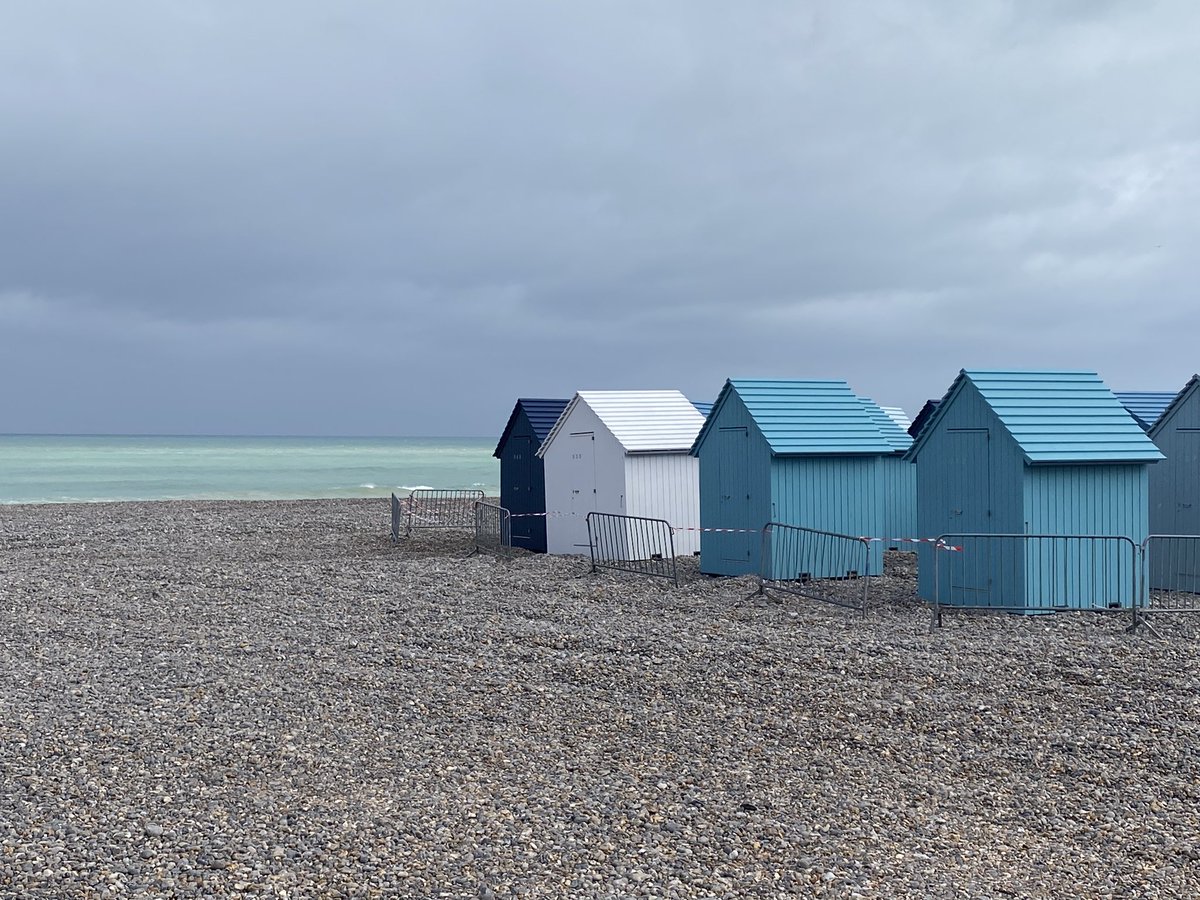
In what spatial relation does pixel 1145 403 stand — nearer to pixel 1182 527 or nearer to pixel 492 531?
pixel 1182 527

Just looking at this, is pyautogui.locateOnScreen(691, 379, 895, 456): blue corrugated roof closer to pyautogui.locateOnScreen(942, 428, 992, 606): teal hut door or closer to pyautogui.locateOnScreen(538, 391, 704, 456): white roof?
pyautogui.locateOnScreen(538, 391, 704, 456): white roof

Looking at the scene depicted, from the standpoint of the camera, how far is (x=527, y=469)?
24172 mm

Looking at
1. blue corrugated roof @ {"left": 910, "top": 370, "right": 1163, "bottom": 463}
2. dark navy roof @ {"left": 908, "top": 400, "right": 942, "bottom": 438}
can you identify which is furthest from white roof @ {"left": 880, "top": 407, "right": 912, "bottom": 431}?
blue corrugated roof @ {"left": 910, "top": 370, "right": 1163, "bottom": 463}

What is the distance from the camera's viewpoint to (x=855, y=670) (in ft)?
34.6

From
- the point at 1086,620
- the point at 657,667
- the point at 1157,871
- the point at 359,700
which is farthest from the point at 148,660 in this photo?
the point at 1086,620

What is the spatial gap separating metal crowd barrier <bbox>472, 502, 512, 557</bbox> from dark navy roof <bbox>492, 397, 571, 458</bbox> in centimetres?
132

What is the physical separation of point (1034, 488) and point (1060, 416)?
1231mm

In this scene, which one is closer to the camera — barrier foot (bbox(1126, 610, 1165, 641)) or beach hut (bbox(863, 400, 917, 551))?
barrier foot (bbox(1126, 610, 1165, 641))

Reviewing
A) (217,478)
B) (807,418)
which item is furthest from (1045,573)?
(217,478)

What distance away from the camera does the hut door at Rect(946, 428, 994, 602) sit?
1412cm

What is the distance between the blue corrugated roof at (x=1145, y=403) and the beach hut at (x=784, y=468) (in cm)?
516

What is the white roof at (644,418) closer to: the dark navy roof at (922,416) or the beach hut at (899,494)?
the beach hut at (899,494)

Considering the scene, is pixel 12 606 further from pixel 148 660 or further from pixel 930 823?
pixel 930 823

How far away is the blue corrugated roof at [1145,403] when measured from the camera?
65.5ft
